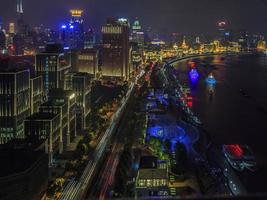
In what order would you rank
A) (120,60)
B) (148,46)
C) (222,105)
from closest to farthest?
(222,105)
(120,60)
(148,46)

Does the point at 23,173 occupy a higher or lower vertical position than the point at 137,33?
lower

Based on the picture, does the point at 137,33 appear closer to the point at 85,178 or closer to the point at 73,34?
the point at 73,34

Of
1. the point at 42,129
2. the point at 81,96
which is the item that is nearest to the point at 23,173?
the point at 42,129

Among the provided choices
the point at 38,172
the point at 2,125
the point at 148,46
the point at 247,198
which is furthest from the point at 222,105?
the point at 148,46

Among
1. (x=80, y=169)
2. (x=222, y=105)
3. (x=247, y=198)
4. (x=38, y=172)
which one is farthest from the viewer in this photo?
(x=222, y=105)

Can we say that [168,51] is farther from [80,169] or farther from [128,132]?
[80,169]

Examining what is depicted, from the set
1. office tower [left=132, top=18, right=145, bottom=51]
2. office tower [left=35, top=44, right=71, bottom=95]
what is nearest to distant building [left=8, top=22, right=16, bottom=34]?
office tower [left=132, top=18, right=145, bottom=51]

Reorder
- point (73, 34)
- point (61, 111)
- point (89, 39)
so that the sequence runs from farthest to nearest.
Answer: point (89, 39) < point (73, 34) < point (61, 111)
